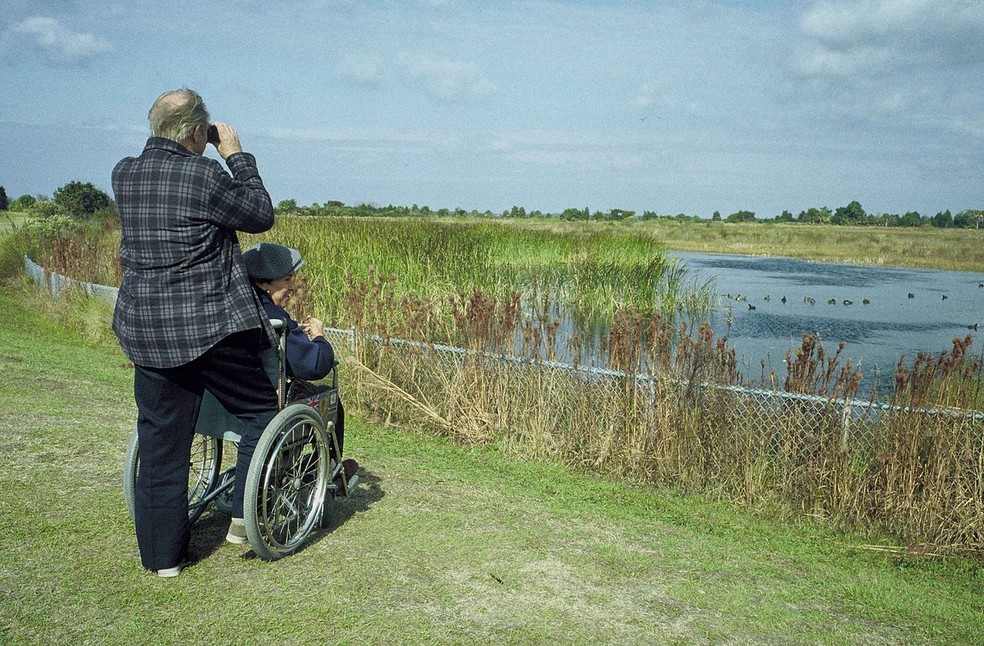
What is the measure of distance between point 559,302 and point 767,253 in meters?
31.2

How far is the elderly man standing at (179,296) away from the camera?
3301 mm

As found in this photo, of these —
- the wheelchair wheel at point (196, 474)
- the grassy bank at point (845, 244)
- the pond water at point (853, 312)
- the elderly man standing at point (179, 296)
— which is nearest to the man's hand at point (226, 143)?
the elderly man standing at point (179, 296)

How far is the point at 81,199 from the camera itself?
22.8 m

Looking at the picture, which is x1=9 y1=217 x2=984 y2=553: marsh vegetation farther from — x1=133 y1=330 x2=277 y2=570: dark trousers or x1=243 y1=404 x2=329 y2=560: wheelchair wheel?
x1=133 y1=330 x2=277 y2=570: dark trousers

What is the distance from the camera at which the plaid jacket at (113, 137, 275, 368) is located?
329cm

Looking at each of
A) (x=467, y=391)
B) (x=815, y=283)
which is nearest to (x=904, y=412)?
(x=467, y=391)

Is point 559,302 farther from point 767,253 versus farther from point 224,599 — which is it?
point 767,253

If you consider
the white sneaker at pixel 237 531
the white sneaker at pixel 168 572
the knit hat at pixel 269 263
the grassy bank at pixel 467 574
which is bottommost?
the grassy bank at pixel 467 574

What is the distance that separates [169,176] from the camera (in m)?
3.28

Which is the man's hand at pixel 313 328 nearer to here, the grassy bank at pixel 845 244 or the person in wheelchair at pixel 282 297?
the person in wheelchair at pixel 282 297

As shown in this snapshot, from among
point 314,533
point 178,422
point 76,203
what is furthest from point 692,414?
point 76,203

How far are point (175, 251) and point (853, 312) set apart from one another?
1983 cm

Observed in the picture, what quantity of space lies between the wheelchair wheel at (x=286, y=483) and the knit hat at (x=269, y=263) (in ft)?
1.91

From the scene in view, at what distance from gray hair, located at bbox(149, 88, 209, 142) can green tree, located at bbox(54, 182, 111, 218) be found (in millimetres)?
20110
